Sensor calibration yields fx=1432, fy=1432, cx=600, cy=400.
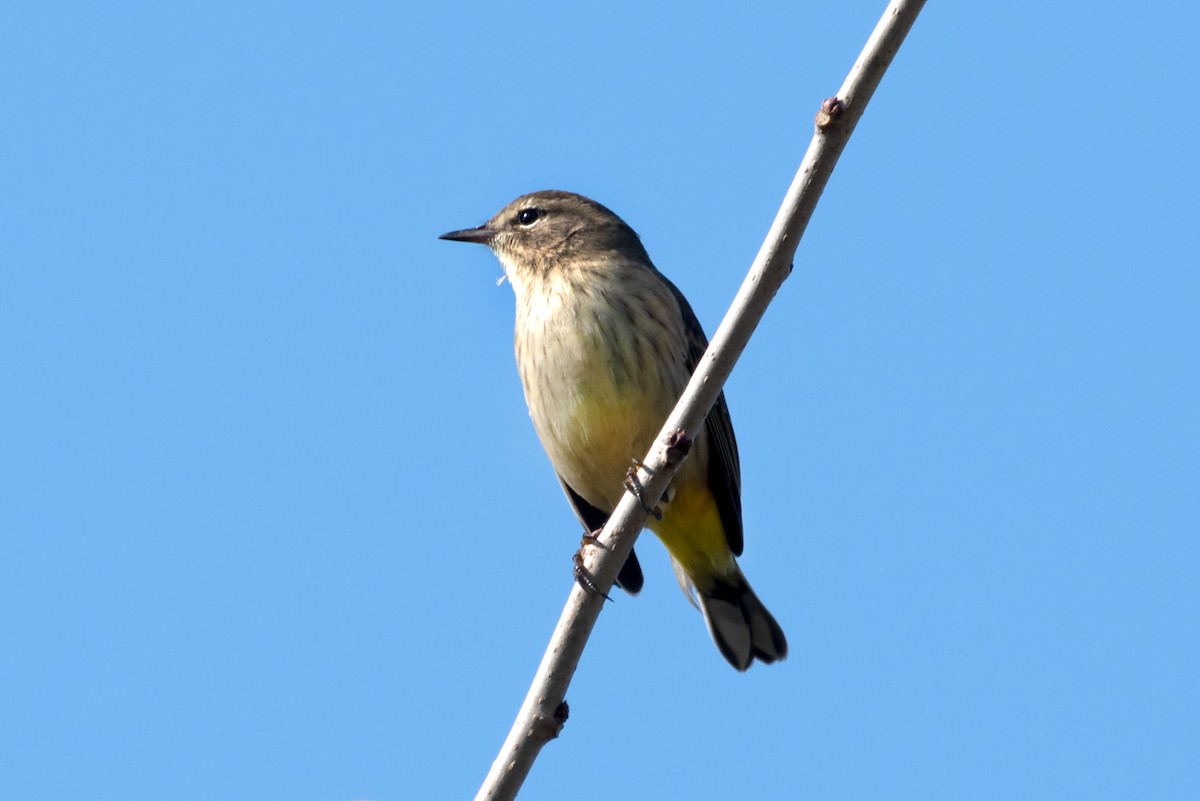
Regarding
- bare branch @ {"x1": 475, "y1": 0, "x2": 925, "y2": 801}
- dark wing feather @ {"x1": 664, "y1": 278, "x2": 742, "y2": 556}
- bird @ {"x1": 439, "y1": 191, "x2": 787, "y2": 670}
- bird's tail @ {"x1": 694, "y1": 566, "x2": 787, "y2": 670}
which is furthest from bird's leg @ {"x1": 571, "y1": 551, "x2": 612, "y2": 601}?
Result: bird's tail @ {"x1": 694, "y1": 566, "x2": 787, "y2": 670}

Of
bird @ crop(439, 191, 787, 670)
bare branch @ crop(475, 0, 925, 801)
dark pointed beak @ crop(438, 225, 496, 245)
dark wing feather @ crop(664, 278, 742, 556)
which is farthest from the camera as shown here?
dark pointed beak @ crop(438, 225, 496, 245)

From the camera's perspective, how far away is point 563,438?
745 cm

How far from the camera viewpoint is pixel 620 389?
7.16 m

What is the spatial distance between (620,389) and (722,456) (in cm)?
77

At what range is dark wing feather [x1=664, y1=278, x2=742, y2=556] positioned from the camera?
752 centimetres

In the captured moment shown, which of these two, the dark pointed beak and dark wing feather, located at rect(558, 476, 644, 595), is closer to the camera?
dark wing feather, located at rect(558, 476, 644, 595)

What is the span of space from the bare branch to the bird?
1.94 metres

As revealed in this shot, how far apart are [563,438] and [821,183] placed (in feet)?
11.5

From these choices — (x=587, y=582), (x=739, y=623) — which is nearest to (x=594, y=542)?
(x=587, y=582)

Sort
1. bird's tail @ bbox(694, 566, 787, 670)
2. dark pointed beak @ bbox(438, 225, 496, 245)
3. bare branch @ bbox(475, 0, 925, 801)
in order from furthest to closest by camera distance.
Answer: dark pointed beak @ bbox(438, 225, 496, 245), bird's tail @ bbox(694, 566, 787, 670), bare branch @ bbox(475, 0, 925, 801)

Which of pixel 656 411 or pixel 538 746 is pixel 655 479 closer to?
pixel 538 746

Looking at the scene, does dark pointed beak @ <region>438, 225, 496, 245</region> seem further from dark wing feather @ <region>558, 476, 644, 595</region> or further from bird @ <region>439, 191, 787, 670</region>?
dark wing feather @ <region>558, 476, 644, 595</region>

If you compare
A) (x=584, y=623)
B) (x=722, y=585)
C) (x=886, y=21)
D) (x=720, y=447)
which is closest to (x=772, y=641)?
(x=722, y=585)

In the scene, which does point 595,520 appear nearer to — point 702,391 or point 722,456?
point 722,456
